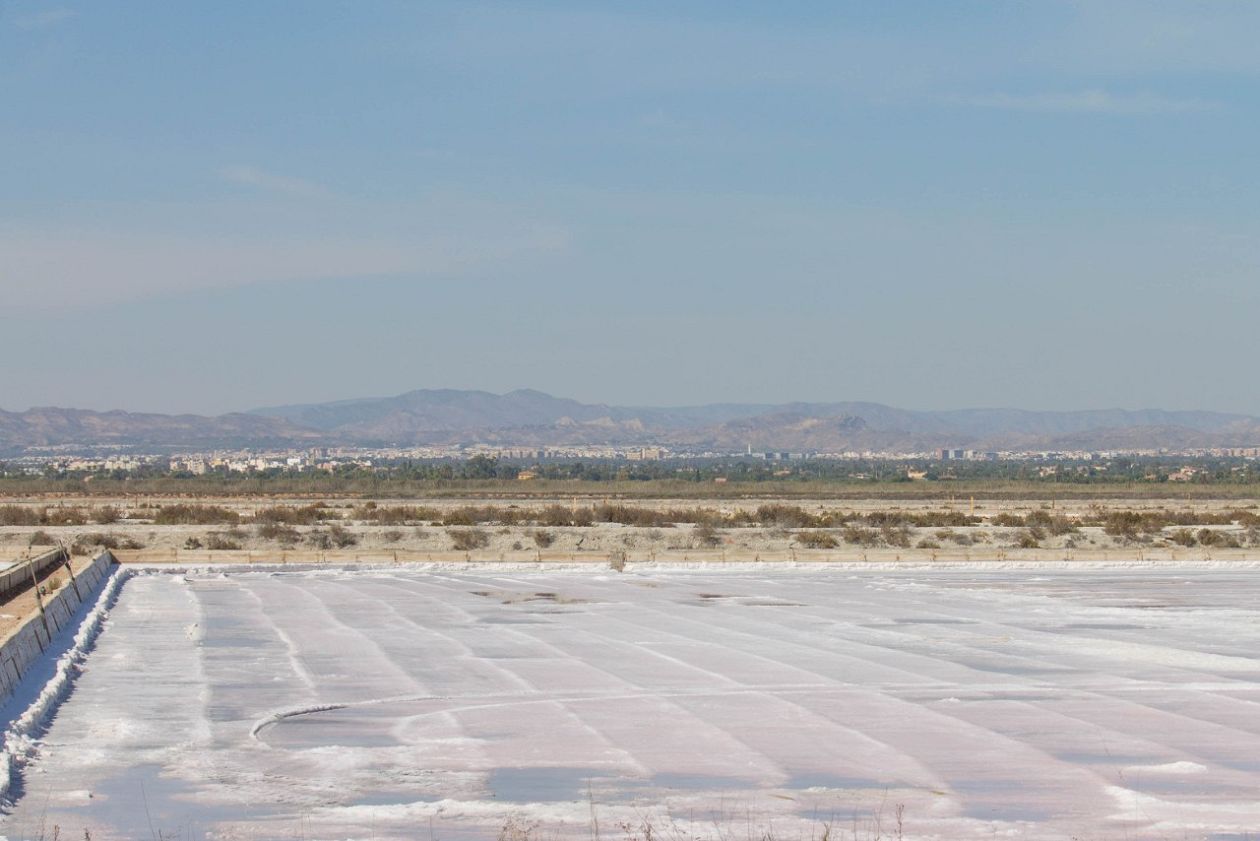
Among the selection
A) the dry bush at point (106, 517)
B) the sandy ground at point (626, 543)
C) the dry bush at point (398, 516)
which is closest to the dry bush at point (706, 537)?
the sandy ground at point (626, 543)

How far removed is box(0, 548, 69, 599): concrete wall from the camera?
2236 cm

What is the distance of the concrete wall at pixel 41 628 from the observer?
511 inches

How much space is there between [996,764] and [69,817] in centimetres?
576

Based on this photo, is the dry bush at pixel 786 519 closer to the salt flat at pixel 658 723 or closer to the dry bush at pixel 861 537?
the dry bush at pixel 861 537

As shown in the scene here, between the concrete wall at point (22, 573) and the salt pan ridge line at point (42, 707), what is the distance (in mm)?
3106

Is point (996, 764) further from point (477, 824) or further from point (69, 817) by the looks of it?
point (69, 817)

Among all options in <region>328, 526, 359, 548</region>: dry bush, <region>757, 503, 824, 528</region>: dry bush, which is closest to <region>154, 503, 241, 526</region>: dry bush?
<region>328, 526, 359, 548</region>: dry bush

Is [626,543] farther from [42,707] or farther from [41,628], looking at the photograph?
[42,707]

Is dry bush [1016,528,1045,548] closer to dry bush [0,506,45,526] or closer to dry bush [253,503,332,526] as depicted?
dry bush [253,503,332,526]

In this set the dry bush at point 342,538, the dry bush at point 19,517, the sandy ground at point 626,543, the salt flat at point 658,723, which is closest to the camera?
the salt flat at point 658,723

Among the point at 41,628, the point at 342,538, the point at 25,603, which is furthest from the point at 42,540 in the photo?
the point at 41,628

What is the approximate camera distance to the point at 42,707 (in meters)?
12.0

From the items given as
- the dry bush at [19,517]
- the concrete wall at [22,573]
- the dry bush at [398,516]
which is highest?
the concrete wall at [22,573]

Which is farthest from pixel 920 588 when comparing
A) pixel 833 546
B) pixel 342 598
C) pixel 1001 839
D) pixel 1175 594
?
pixel 1001 839
